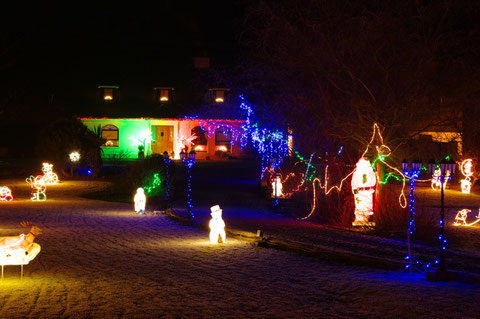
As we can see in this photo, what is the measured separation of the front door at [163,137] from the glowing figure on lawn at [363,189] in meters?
34.6

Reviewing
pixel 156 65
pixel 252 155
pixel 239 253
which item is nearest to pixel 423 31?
pixel 239 253

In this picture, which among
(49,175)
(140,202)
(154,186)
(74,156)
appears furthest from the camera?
(74,156)

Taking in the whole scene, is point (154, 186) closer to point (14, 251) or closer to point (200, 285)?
point (14, 251)

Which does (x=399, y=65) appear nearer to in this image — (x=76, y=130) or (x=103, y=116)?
(x=76, y=130)

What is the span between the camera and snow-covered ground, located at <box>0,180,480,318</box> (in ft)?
25.6

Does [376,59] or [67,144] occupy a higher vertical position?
[376,59]

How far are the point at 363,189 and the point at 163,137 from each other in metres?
35.3

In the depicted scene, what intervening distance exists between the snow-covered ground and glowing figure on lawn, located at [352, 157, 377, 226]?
4.27 m

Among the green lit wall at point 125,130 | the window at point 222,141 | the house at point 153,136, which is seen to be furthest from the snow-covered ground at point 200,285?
the window at point 222,141

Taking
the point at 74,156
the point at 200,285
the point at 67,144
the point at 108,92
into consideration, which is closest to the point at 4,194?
the point at 74,156

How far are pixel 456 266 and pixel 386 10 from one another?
772 cm

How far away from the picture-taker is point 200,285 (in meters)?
9.27

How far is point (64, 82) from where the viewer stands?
51281 mm

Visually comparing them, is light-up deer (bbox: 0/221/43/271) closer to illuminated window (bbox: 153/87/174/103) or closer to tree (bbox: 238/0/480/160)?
tree (bbox: 238/0/480/160)
